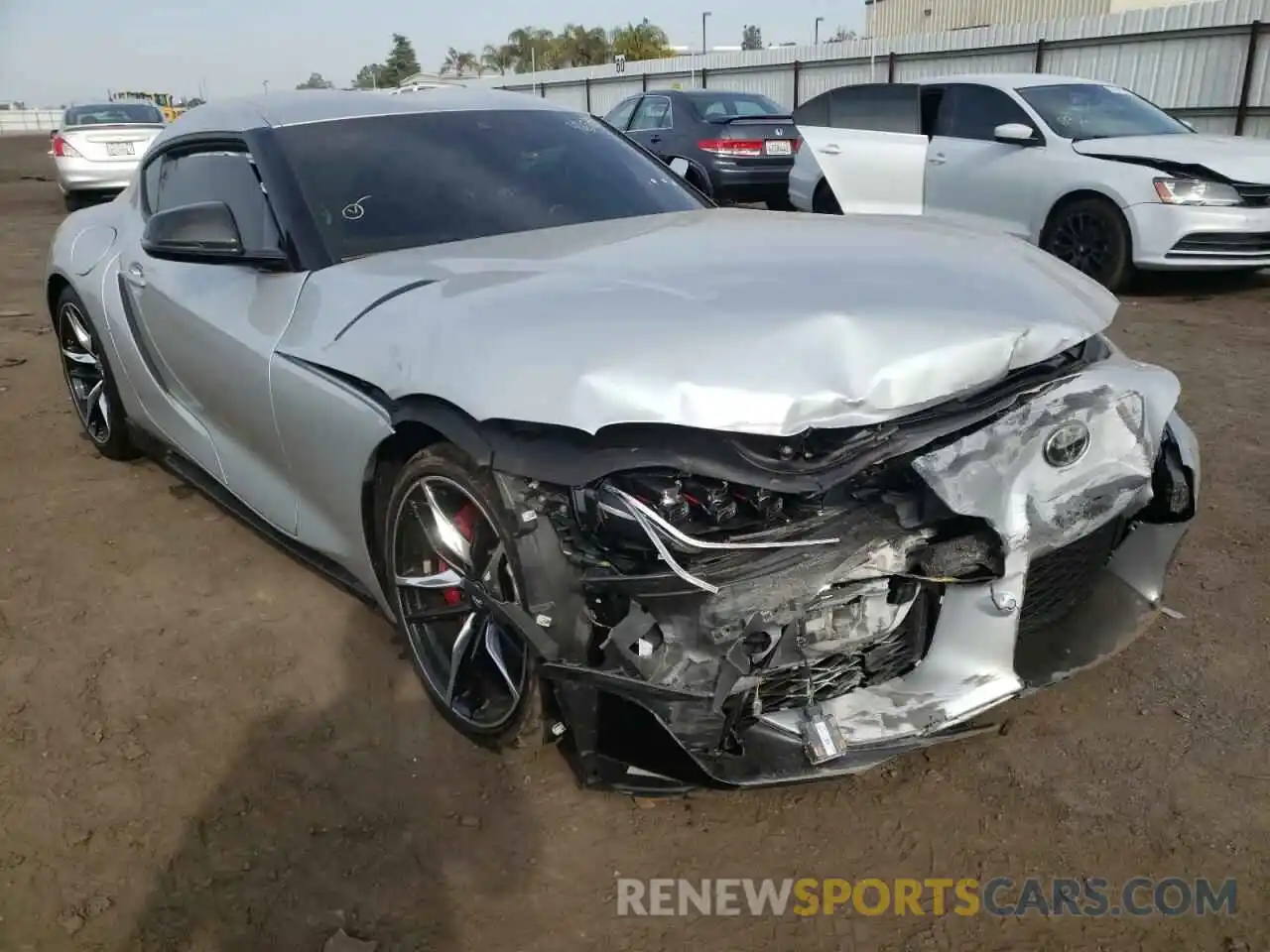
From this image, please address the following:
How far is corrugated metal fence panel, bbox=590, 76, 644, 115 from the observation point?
25158 mm

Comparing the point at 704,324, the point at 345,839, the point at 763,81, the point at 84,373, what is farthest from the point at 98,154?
the point at 704,324

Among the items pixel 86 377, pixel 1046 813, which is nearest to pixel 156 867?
pixel 1046 813

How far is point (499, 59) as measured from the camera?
76750mm

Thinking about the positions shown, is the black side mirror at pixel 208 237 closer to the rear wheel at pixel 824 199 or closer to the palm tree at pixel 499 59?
the rear wheel at pixel 824 199

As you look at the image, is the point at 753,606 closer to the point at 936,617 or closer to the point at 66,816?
the point at 936,617

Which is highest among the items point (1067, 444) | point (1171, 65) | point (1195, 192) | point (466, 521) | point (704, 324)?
point (1171, 65)

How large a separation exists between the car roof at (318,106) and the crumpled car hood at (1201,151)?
5.21m

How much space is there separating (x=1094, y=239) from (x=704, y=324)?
6459 mm

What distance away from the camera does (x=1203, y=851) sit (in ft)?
7.31

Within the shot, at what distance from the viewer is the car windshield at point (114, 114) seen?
1537 cm

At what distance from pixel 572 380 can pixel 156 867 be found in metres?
1.48

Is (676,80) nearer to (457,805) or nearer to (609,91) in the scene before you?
(609,91)

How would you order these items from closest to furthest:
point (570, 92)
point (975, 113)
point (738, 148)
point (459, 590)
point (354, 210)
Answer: point (459, 590), point (354, 210), point (975, 113), point (738, 148), point (570, 92)

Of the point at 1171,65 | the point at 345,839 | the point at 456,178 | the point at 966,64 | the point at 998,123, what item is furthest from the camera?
the point at 966,64
